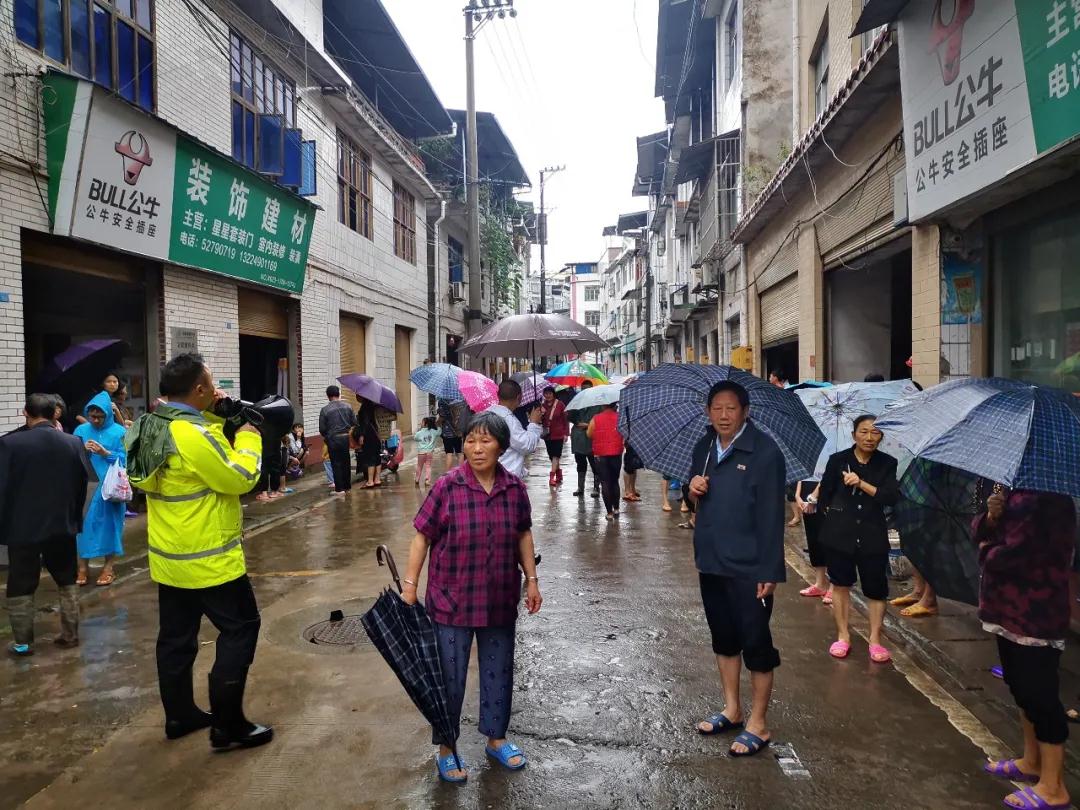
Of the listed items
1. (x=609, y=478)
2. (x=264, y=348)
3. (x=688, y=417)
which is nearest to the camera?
(x=688, y=417)

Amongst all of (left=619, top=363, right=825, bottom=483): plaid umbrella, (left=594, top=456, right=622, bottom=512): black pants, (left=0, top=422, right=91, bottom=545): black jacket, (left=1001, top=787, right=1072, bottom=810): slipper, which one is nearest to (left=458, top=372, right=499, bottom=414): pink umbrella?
(left=594, top=456, right=622, bottom=512): black pants

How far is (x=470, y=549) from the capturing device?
10.7ft

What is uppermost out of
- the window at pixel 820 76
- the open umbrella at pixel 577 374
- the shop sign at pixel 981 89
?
the window at pixel 820 76

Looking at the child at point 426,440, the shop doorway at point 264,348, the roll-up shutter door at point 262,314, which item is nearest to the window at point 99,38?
the roll-up shutter door at point 262,314

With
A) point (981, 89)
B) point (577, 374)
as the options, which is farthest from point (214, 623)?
point (577, 374)

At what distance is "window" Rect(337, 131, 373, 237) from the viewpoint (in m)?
15.8

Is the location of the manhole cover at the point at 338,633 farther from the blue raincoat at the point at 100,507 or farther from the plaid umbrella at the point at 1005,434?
the plaid umbrella at the point at 1005,434

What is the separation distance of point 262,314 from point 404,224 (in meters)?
8.70

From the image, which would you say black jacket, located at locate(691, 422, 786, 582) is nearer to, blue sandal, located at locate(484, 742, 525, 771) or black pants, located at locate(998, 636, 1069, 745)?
black pants, located at locate(998, 636, 1069, 745)

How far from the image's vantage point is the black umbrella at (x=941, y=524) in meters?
4.16

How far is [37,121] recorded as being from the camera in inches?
297

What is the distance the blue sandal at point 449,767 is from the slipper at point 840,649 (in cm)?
265

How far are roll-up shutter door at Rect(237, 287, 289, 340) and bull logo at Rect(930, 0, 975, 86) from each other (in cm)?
1019

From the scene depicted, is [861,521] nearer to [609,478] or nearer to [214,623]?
[214,623]
